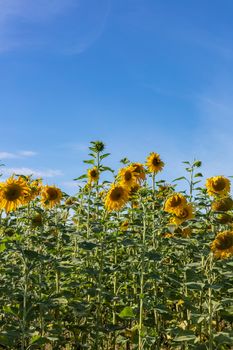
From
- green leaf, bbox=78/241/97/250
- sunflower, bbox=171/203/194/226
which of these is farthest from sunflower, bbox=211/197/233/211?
green leaf, bbox=78/241/97/250

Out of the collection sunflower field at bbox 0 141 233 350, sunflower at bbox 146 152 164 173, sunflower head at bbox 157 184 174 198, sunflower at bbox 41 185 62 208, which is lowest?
sunflower field at bbox 0 141 233 350

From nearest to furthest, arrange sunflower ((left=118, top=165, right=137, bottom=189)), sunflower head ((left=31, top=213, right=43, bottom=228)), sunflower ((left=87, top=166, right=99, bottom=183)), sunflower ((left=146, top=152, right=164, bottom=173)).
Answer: sunflower head ((left=31, top=213, right=43, bottom=228))
sunflower ((left=118, top=165, right=137, bottom=189))
sunflower ((left=87, top=166, right=99, bottom=183))
sunflower ((left=146, top=152, right=164, bottom=173))

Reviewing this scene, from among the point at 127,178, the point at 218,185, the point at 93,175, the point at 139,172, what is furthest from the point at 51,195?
the point at 218,185

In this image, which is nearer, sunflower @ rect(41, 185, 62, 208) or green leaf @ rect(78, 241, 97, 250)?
green leaf @ rect(78, 241, 97, 250)

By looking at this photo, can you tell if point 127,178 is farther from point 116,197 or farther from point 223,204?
point 223,204

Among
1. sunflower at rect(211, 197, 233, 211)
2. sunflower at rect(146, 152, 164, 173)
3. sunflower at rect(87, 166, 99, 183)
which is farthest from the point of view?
sunflower at rect(146, 152, 164, 173)

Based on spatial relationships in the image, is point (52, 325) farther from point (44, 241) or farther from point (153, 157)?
point (153, 157)

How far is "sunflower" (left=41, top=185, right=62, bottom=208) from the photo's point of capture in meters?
6.40

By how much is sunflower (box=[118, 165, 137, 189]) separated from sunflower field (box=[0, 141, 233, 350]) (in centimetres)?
2

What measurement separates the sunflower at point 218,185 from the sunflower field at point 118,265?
0.05ft

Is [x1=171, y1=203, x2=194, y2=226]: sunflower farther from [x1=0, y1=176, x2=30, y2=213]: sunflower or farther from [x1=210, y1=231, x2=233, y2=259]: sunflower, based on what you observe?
[x1=0, y1=176, x2=30, y2=213]: sunflower

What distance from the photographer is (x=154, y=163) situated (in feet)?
25.0

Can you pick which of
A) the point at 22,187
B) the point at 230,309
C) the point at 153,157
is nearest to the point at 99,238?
the point at 22,187

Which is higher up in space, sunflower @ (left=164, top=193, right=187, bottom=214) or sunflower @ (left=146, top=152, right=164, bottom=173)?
sunflower @ (left=146, top=152, right=164, bottom=173)
